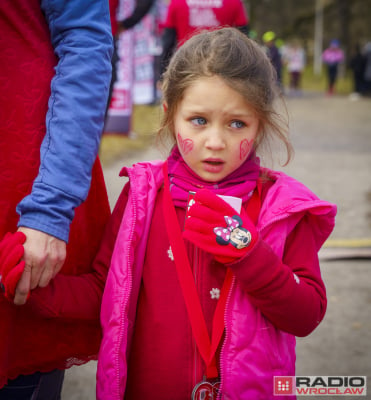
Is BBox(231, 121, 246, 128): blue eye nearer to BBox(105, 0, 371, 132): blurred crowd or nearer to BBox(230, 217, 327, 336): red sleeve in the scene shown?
BBox(230, 217, 327, 336): red sleeve

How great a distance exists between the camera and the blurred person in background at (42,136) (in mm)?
1407

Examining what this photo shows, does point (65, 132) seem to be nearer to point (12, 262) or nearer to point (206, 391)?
point (12, 262)

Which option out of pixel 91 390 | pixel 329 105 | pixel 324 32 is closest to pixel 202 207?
pixel 91 390

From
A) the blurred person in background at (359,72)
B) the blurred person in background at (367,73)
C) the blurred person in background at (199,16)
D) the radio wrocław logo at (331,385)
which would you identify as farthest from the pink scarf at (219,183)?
the blurred person in background at (367,73)

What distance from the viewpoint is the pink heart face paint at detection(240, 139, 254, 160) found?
66.3 inches

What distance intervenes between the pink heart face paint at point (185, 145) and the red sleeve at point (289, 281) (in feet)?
1.22

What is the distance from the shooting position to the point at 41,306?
62.2 inches

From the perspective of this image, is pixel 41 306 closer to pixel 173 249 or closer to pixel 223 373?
pixel 173 249

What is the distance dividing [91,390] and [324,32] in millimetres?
42377

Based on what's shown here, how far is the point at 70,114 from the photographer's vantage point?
57.1 inches

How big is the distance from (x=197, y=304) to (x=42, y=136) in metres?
0.62

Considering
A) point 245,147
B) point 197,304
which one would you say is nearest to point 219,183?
point 245,147

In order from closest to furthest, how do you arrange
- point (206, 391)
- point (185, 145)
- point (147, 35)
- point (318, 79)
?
point (206, 391)
point (185, 145)
point (147, 35)
point (318, 79)

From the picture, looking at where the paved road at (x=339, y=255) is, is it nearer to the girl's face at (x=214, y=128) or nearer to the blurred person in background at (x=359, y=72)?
the girl's face at (x=214, y=128)
